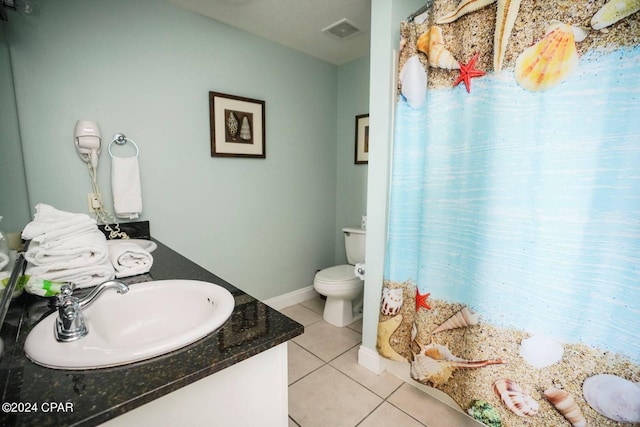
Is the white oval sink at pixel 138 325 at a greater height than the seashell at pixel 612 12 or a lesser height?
lesser

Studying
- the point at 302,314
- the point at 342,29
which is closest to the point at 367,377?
the point at 302,314

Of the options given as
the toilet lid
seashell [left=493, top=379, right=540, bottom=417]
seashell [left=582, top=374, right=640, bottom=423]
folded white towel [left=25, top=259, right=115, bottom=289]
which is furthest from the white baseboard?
seashell [left=582, top=374, right=640, bottom=423]

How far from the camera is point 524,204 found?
1.05 meters

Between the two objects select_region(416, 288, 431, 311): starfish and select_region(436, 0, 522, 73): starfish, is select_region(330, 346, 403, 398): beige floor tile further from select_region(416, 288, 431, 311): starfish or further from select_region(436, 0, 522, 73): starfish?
select_region(436, 0, 522, 73): starfish

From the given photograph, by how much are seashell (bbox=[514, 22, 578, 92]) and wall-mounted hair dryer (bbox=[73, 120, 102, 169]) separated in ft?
6.55

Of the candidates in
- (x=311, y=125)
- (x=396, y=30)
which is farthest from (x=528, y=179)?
(x=311, y=125)

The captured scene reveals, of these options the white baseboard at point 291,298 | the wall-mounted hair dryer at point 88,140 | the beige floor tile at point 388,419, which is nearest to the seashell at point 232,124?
the wall-mounted hair dryer at point 88,140

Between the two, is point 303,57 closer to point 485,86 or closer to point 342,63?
point 342,63

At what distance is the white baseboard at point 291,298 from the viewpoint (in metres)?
2.46

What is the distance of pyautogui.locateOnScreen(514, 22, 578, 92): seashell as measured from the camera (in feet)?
3.06

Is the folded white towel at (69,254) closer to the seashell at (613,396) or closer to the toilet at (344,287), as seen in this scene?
the toilet at (344,287)

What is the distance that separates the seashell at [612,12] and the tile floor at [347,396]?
1.71 m

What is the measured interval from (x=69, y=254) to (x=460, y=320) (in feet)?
5.00

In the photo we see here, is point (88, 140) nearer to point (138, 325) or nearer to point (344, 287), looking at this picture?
point (138, 325)
